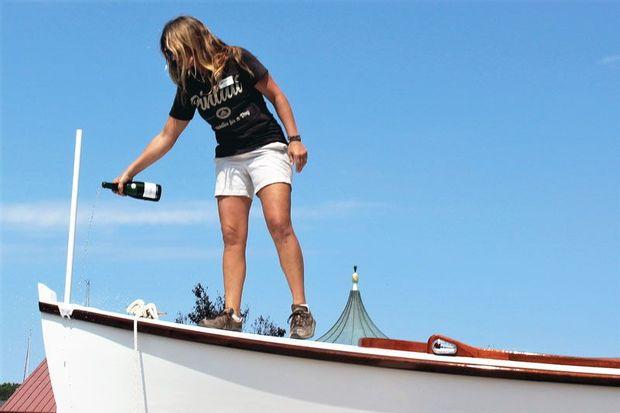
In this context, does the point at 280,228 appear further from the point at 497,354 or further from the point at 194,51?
the point at 497,354

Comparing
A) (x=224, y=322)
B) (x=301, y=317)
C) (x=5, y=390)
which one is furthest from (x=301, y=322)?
(x=5, y=390)

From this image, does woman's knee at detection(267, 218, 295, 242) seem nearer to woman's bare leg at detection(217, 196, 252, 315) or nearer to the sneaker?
woman's bare leg at detection(217, 196, 252, 315)

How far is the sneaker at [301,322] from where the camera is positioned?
20.6 ft

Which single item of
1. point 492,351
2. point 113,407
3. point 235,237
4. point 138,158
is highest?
point 138,158

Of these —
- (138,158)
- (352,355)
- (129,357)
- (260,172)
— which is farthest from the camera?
(138,158)

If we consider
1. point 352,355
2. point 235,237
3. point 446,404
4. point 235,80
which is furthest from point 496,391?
point 235,80

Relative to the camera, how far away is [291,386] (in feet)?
18.5

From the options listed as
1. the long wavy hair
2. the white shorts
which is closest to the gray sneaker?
the white shorts

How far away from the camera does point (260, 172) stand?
6449mm

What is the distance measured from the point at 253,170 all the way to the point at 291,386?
5.03 feet

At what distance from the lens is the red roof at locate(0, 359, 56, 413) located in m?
23.0

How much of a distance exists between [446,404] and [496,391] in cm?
29

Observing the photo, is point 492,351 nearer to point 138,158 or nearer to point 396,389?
point 396,389

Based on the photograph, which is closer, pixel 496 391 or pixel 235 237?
pixel 496 391
